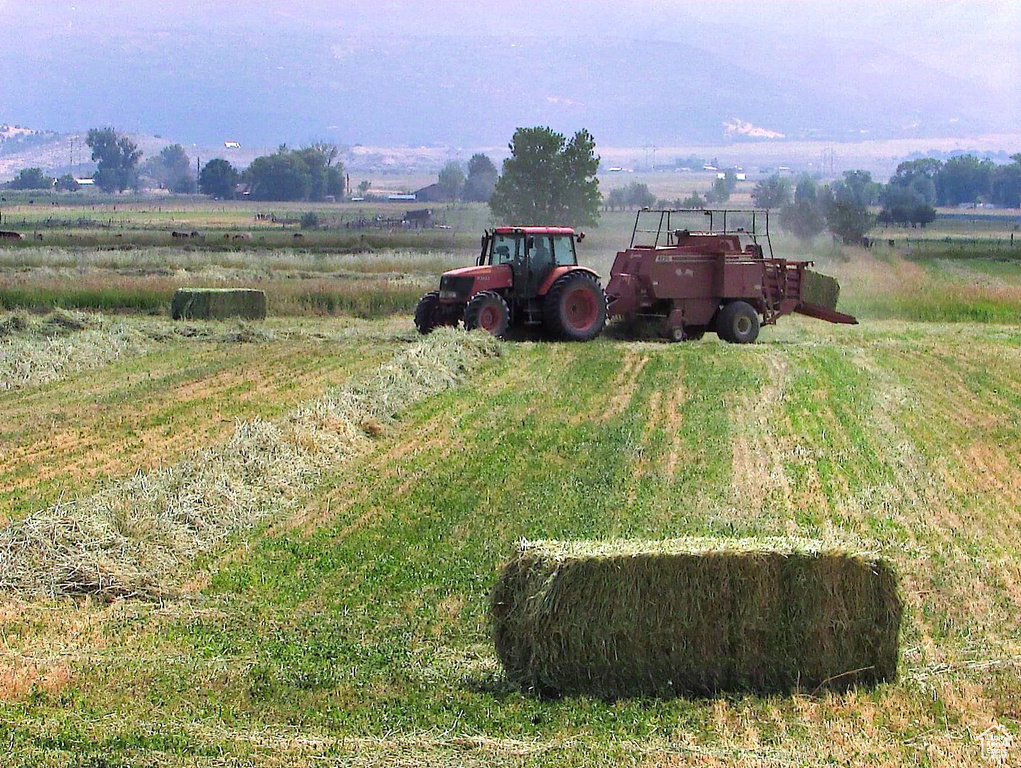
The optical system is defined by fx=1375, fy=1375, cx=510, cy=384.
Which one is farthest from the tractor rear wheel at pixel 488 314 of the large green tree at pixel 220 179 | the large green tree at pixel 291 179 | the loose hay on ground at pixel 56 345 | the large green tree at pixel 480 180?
the large green tree at pixel 220 179

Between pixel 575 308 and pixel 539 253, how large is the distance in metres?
1.15

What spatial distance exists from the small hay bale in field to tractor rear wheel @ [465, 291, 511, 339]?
286 inches

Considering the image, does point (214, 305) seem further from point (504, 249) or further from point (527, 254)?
point (527, 254)

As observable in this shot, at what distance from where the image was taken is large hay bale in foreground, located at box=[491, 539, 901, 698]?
284 inches

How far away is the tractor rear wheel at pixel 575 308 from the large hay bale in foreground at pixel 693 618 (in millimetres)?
15965

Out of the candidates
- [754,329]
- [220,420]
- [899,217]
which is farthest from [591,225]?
[220,420]

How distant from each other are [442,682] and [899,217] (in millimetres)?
94275

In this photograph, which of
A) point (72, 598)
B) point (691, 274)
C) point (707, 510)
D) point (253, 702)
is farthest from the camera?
point (691, 274)

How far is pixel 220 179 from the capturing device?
526ft

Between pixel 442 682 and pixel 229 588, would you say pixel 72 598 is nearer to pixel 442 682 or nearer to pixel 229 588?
pixel 229 588

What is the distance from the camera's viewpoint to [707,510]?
11.1m

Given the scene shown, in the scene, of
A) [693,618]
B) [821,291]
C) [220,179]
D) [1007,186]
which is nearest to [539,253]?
[821,291]

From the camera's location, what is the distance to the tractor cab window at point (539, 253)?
23.8 metres

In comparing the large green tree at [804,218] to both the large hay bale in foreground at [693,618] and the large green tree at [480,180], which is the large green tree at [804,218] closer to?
the large hay bale in foreground at [693,618]
